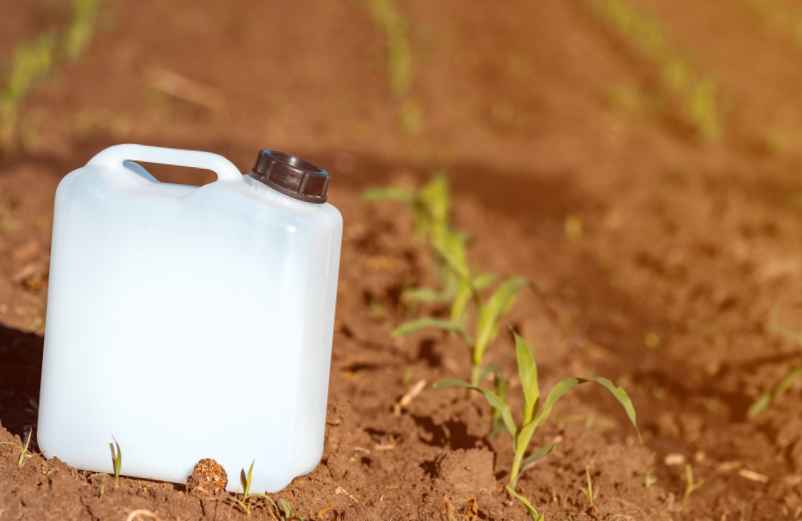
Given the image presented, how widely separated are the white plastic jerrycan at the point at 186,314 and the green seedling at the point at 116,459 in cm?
1

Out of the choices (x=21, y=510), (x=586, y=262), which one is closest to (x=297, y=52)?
(x=586, y=262)

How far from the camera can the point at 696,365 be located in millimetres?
3408

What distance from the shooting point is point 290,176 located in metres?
1.79

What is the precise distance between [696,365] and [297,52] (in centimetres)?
541

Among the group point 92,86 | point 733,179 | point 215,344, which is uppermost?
point 215,344

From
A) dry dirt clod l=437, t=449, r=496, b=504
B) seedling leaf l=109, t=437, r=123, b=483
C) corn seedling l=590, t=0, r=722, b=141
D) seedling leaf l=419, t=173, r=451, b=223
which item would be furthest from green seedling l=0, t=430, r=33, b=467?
corn seedling l=590, t=0, r=722, b=141

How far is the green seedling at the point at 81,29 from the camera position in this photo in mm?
6964

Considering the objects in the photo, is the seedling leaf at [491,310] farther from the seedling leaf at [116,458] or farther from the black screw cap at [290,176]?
the seedling leaf at [116,458]

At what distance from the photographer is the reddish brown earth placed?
2.18m

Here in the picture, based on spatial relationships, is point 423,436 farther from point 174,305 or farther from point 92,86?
point 92,86

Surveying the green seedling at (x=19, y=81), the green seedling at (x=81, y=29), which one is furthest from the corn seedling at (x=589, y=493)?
the green seedling at (x=81, y=29)

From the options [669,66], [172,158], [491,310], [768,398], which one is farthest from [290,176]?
[669,66]

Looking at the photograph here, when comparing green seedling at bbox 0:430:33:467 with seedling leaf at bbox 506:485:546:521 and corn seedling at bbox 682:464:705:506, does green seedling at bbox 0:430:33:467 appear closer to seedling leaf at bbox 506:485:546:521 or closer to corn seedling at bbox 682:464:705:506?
seedling leaf at bbox 506:485:546:521

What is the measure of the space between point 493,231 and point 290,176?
10.0ft
